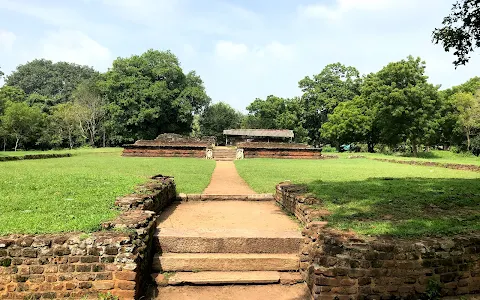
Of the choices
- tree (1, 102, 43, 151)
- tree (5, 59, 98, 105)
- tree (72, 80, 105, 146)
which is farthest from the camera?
tree (5, 59, 98, 105)

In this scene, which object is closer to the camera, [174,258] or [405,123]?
[174,258]

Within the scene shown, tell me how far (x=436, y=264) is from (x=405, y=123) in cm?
3133

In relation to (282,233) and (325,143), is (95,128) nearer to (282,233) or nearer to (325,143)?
(325,143)

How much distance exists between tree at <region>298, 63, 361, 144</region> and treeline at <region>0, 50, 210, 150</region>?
52.5 ft

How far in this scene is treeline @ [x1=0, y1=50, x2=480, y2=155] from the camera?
107 feet

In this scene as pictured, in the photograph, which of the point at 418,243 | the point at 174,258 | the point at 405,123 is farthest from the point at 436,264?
the point at 405,123

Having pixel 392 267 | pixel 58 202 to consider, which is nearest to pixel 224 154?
pixel 58 202

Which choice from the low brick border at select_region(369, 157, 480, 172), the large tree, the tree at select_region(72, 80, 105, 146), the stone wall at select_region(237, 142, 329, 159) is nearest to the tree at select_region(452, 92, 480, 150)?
the low brick border at select_region(369, 157, 480, 172)

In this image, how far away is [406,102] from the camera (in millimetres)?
31453

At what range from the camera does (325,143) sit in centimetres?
5366

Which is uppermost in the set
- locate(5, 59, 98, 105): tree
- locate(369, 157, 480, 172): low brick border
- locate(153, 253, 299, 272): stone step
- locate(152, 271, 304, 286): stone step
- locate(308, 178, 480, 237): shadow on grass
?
locate(5, 59, 98, 105): tree

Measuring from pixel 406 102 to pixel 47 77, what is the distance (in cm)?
5847

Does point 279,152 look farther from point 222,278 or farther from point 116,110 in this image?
point 222,278

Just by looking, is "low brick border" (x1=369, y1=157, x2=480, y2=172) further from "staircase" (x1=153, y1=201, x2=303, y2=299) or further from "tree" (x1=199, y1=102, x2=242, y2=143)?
"tree" (x1=199, y1=102, x2=242, y2=143)
